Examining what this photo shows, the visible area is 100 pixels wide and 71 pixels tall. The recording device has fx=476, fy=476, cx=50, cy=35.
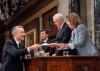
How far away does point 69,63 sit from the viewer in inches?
328

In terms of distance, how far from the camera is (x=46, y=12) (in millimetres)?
15461

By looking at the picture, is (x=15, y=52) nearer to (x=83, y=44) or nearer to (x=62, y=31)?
(x=62, y=31)

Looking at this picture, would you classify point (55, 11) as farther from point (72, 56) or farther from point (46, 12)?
point (72, 56)

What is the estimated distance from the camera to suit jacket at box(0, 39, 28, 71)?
28.8 ft

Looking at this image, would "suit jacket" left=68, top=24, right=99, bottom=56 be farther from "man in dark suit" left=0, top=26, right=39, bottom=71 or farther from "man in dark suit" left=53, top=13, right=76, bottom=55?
"man in dark suit" left=0, top=26, right=39, bottom=71

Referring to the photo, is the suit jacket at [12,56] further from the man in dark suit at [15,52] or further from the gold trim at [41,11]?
the gold trim at [41,11]

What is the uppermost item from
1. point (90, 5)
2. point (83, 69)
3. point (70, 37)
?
point (90, 5)

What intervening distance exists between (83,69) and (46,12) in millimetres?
7217

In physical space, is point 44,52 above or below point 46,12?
below

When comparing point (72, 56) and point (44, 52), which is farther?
point (44, 52)

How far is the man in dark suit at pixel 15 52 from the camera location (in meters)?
8.78

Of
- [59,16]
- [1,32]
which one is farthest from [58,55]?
[1,32]

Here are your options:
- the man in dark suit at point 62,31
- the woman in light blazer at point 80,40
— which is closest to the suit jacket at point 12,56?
the woman in light blazer at point 80,40

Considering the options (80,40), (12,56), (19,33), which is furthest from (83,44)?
(12,56)
